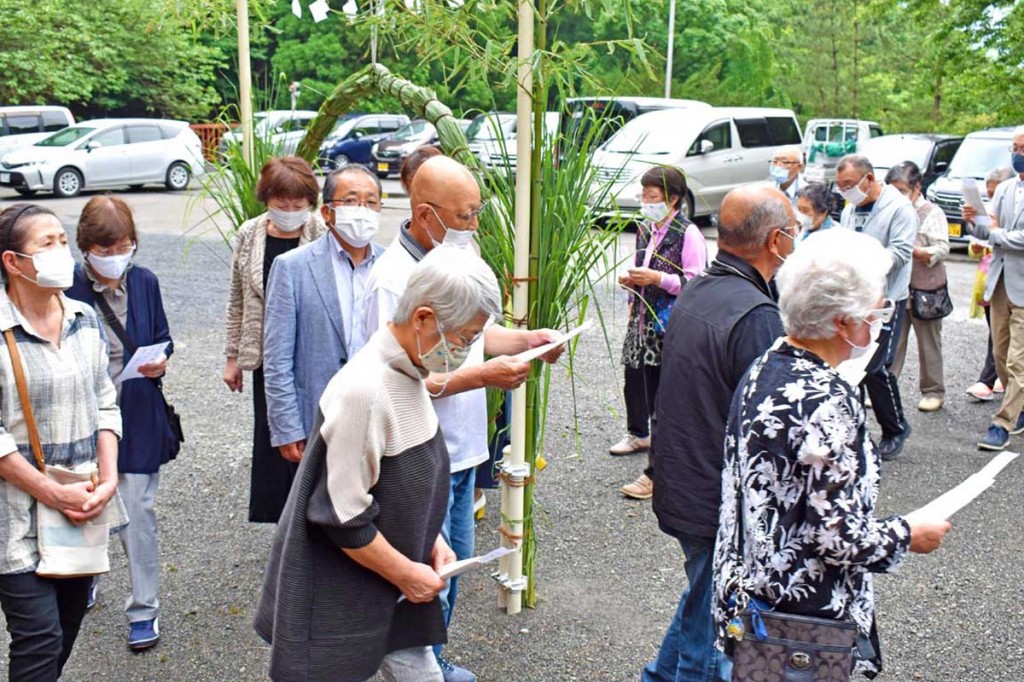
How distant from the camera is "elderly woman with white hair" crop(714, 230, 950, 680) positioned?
7.89 ft

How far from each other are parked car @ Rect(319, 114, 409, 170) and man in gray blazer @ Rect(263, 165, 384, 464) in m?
22.8

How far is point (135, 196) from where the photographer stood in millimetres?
23281

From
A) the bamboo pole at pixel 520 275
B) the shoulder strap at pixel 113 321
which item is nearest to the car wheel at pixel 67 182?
the shoulder strap at pixel 113 321

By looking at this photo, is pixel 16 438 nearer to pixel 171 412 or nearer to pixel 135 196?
pixel 171 412

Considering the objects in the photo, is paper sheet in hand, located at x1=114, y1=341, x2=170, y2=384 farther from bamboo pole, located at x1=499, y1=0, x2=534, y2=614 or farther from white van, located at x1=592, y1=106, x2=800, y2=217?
white van, located at x1=592, y1=106, x2=800, y2=217

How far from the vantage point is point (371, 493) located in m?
2.48

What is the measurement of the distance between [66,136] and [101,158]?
112 centimetres

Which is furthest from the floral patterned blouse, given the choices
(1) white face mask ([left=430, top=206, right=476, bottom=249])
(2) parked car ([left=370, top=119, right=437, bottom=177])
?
(2) parked car ([left=370, top=119, right=437, bottom=177])

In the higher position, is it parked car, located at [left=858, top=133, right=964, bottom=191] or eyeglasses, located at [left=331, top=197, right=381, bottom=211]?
eyeglasses, located at [left=331, top=197, right=381, bottom=211]

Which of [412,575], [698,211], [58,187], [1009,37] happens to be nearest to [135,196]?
[58,187]

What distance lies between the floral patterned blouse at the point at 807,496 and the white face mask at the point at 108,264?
248cm

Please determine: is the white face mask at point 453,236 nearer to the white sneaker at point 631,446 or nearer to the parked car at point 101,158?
the white sneaker at point 631,446

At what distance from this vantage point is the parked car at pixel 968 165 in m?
15.6

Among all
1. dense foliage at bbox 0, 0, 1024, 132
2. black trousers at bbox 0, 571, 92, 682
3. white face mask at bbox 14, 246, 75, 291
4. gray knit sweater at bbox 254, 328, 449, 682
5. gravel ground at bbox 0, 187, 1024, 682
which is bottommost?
gravel ground at bbox 0, 187, 1024, 682
